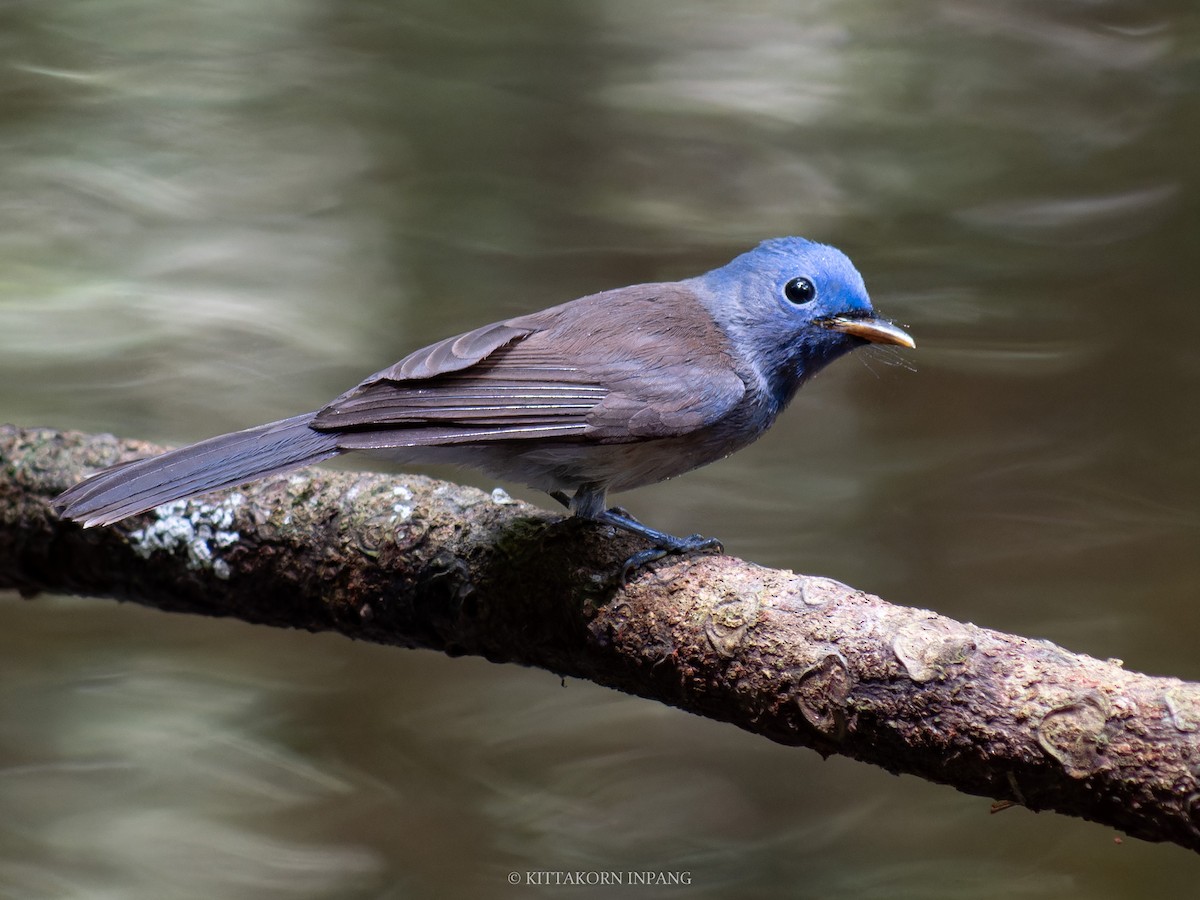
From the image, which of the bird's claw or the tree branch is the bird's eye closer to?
the bird's claw

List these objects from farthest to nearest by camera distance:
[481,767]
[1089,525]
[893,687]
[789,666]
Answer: [1089,525]
[481,767]
[789,666]
[893,687]

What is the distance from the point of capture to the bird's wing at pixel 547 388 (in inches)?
84.7

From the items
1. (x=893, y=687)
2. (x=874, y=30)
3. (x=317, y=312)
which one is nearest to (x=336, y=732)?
A: (x=317, y=312)

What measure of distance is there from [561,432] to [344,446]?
0.45 meters

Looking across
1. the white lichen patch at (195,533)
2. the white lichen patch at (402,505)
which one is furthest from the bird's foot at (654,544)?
the white lichen patch at (195,533)

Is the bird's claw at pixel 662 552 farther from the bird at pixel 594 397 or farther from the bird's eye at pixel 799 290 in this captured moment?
the bird's eye at pixel 799 290

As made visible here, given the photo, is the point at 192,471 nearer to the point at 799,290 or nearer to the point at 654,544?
the point at 654,544

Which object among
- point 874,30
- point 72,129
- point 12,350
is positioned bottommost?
point 12,350

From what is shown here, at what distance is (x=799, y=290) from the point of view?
8.27ft

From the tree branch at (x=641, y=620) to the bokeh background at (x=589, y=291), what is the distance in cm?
125

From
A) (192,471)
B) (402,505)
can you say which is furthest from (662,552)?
(192,471)

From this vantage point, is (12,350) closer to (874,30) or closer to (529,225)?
(529,225)

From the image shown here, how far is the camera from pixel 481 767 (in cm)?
375

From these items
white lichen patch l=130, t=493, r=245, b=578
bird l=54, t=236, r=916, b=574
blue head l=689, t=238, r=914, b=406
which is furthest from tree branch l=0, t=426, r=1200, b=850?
blue head l=689, t=238, r=914, b=406
